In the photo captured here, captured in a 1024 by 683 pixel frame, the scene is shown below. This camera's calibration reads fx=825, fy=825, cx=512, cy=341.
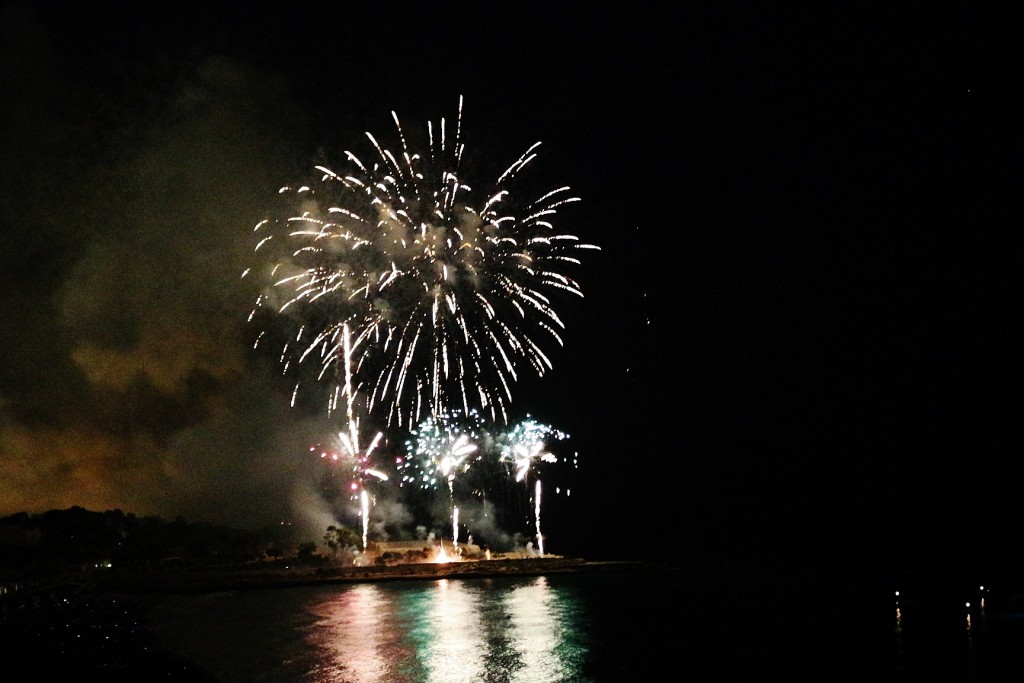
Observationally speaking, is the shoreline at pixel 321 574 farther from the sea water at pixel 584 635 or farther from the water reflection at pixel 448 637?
the water reflection at pixel 448 637

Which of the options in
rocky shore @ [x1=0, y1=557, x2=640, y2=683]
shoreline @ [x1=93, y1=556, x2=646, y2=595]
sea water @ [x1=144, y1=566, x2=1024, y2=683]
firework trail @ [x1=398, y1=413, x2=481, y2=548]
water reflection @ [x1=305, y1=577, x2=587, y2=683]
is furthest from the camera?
firework trail @ [x1=398, y1=413, x2=481, y2=548]

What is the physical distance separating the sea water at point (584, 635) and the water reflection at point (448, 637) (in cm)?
5

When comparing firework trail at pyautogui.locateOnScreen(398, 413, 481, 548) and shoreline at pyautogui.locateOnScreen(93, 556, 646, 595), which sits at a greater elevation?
firework trail at pyautogui.locateOnScreen(398, 413, 481, 548)

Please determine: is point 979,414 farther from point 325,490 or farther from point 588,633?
point 588,633

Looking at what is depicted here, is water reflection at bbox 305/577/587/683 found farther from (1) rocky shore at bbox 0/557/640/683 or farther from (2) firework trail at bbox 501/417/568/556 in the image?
(2) firework trail at bbox 501/417/568/556

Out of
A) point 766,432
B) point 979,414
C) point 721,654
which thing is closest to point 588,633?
point 721,654

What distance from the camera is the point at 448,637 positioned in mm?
18984

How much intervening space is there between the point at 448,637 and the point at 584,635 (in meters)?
3.13

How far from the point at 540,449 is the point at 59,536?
1116 inches

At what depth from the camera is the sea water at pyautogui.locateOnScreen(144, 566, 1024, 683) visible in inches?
604

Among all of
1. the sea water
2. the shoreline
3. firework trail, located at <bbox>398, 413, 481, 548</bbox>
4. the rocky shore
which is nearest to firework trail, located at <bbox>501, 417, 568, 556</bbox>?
firework trail, located at <bbox>398, 413, 481, 548</bbox>

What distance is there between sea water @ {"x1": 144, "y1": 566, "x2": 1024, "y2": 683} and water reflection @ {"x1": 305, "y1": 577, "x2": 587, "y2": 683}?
0.05m

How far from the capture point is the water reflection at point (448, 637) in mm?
15016

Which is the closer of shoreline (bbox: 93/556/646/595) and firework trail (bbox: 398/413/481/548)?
shoreline (bbox: 93/556/646/595)
